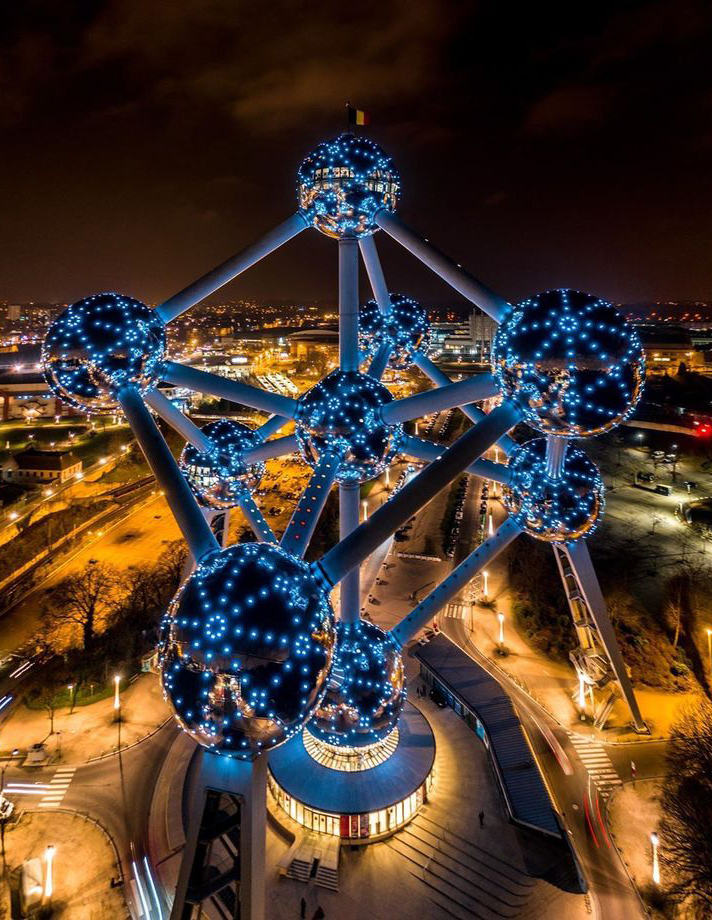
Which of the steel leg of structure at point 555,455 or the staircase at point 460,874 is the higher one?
the steel leg of structure at point 555,455

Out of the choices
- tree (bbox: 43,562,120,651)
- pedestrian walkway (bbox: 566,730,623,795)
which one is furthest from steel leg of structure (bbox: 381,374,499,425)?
tree (bbox: 43,562,120,651)

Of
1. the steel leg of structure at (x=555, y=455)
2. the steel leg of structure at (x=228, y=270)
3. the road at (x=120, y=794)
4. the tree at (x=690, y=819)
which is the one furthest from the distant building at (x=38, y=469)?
the tree at (x=690, y=819)

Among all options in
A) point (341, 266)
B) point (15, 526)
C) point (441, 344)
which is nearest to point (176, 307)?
point (341, 266)

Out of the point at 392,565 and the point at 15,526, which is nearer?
the point at 392,565

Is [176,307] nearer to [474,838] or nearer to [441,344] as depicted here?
[474,838]

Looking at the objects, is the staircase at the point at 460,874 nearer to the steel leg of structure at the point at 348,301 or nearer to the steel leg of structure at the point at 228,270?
the steel leg of structure at the point at 348,301

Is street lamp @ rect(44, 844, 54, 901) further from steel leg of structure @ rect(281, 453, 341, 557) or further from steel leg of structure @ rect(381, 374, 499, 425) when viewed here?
steel leg of structure @ rect(381, 374, 499, 425)

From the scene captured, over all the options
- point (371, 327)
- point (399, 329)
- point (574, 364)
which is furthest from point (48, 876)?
point (574, 364)
